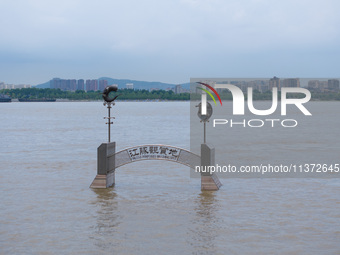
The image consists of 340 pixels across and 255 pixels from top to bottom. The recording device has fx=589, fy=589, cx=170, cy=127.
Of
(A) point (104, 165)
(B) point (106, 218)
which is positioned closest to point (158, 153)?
(A) point (104, 165)

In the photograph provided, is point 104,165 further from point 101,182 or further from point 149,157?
point 149,157

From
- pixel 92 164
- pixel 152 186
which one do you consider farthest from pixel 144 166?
pixel 152 186

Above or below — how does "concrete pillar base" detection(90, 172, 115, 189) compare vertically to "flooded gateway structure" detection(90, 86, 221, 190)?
below

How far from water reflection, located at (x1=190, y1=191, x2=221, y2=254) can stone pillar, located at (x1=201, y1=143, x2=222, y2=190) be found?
1.58 feet

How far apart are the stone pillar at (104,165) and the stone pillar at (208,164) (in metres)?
2.67

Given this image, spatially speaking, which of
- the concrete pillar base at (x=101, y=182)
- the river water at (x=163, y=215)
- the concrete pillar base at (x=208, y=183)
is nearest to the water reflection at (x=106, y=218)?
the river water at (x=163, y=215)

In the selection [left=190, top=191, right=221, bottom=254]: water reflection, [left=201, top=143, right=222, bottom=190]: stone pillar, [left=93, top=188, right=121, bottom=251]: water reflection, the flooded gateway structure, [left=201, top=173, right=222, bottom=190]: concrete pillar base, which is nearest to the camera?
[left=190, top=191, right=221, bottom=254]: water reflection

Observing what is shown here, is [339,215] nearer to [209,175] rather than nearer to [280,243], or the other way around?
[280,243]

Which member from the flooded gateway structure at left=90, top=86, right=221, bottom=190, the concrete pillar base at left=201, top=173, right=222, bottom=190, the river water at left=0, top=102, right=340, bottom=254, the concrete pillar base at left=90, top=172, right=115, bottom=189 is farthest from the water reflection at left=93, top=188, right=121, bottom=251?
the concrete pillar base at left=201, top=173, right=222, bottom=190

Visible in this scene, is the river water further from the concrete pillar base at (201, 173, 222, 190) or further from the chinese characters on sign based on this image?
the chinese characters on sign

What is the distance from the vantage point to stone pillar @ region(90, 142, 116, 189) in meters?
16.9

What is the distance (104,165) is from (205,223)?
5.16m

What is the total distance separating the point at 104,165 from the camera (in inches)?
670

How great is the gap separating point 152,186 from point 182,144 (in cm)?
1792
